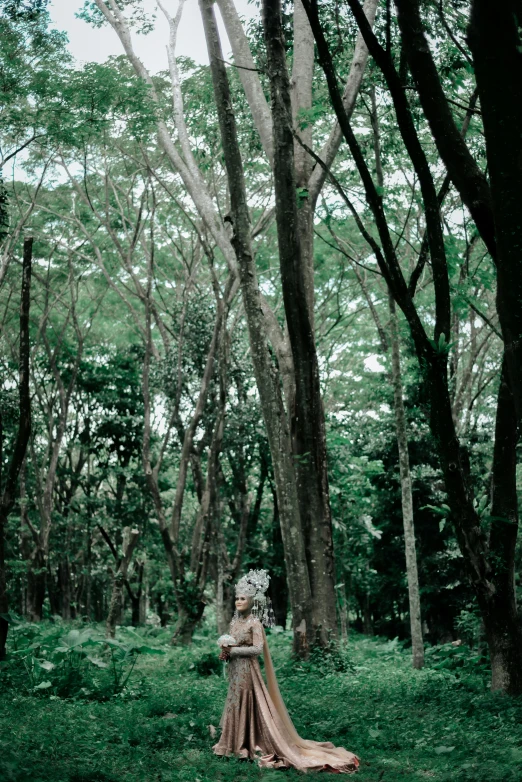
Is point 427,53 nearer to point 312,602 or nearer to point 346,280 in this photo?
point 312,602

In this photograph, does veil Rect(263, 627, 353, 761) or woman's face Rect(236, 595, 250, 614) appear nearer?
veil Rect(263, 627, 353, 761)

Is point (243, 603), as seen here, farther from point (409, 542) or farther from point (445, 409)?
point (409, 542)

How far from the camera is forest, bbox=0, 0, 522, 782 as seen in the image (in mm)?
6078

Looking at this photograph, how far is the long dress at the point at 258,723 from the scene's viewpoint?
599 centimetres

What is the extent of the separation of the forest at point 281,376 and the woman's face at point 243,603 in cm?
113

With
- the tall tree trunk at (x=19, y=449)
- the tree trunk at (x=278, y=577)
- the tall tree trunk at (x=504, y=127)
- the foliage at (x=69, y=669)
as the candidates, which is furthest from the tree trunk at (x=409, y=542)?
the tree trunk at (x=278, y=577)

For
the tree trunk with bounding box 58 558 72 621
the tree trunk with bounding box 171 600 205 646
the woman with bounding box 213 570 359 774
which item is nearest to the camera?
the woman with bounding box 213 570 359 774

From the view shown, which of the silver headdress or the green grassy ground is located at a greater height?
the silver headdress

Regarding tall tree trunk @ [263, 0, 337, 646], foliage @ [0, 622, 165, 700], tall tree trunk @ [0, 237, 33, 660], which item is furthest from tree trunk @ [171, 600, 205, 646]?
tall tree trunk @ [0, 237, 33, 660]

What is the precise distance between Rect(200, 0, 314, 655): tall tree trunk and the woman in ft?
10.3

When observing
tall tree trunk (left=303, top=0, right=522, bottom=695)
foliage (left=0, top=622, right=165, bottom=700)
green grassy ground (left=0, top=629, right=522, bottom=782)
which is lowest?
green grassy ground (left=0, top=629, right=522, bottom=782)

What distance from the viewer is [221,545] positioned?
18359mm

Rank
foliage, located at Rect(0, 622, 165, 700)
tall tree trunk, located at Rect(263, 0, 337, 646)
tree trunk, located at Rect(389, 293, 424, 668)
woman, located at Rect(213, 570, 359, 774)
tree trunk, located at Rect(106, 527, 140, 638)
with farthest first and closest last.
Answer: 1. tree trunk, located at Rect(106, 527, 140, 638)
2. tree trunk, located at Rect(389, 293, 424, 668)
3. tall tree trunk, located at Rect(263, 0, 337, 646)
4. foliage, located at Rect(0, 622, 165, 700)
5. woman, located at Rect(213, 570, 359, 774)

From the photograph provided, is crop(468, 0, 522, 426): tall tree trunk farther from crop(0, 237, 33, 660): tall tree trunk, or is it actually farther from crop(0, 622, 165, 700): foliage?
crop(0, 237, 33, 660): tall tree trunk
